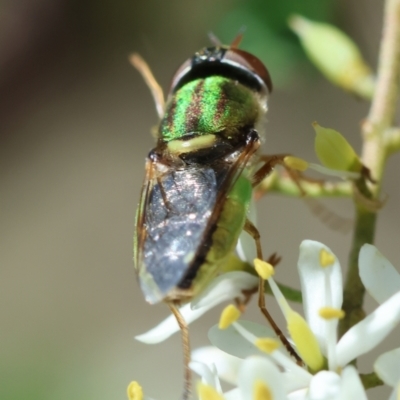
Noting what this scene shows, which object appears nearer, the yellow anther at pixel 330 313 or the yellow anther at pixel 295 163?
the yellow anther at pixel 330 313

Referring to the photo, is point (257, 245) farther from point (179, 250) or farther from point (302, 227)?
point (302, 227)

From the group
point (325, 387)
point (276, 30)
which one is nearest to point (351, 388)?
point (325, 387)

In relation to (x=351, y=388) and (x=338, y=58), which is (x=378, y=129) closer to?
(x=338, y=58)

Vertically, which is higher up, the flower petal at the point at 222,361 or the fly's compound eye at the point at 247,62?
the fly's compound eye at the point at 247,62

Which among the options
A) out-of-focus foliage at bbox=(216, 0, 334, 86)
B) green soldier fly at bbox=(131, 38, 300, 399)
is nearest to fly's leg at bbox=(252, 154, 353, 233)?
green soldier fly at bbox=(131, 38, 300, 399)

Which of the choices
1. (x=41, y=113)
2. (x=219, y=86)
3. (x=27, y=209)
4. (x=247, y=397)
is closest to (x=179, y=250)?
(x=247, y=397)

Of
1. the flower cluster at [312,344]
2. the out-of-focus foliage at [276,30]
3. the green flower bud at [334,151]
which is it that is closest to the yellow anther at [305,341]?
the flower cluster at [312,344]

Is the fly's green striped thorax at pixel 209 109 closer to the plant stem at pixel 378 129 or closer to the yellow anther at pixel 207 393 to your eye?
the plant stem at pixel 378 129
